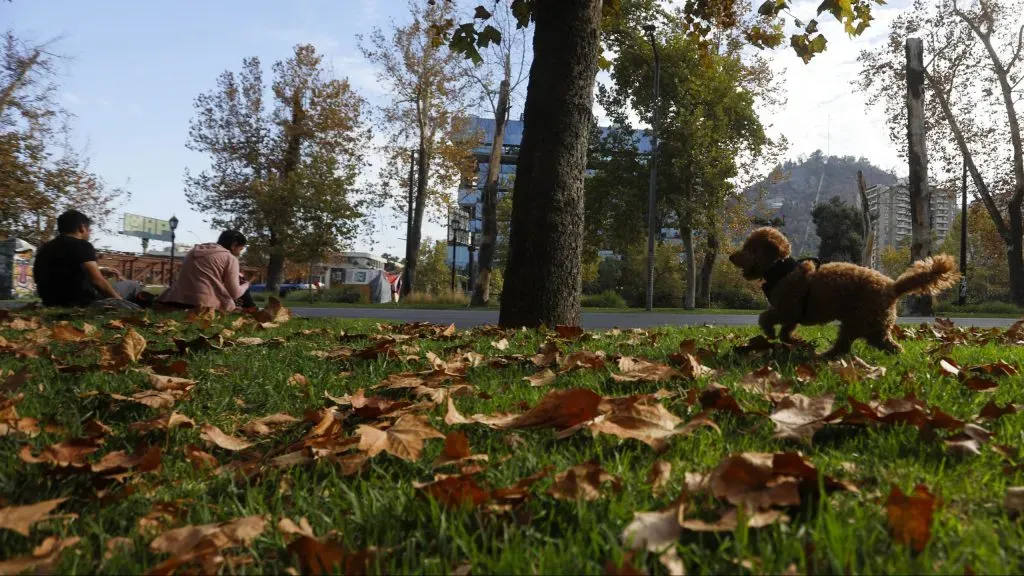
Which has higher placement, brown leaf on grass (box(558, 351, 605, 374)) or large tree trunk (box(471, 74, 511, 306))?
large tree trunk (box(471, 74, 511, 306))

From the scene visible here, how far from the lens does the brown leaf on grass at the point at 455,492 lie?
5.07ft

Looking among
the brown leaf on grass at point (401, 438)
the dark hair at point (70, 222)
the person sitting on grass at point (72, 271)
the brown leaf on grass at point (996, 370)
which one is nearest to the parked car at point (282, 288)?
the person sitting on grass at point (72, 271)

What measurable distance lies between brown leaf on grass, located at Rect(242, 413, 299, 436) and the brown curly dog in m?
3.29

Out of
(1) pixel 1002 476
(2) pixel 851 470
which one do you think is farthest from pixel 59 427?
(1) pixel 1002 476

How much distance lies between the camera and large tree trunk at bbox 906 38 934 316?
17547 mm

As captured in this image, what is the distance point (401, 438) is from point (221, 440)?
0.72 m

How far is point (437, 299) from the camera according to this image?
28.9 metres

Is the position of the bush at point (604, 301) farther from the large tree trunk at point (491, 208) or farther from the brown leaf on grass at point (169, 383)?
the brown leaf on grass at point (169, 383)

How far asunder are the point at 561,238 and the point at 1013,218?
31.4 metres

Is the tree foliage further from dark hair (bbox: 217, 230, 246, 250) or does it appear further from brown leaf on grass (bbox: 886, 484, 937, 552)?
brown leaf on grass (bbox: 886, 484, 937, 552)

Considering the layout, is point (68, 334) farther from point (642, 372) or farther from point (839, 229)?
point (839, 229)

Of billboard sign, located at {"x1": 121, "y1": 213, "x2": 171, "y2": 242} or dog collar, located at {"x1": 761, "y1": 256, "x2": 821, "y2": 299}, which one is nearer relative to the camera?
dog collar, located at {"x1": 761, "y1": 256, "x2": 821, "y2": 299}

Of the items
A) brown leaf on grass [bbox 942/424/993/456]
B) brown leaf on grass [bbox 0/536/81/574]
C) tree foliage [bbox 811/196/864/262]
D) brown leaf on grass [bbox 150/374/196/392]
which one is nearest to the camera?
brown leaf on grass [bbox 0/536/81/574]

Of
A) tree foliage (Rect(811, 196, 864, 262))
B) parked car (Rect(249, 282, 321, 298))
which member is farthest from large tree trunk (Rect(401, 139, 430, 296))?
tree foliage (Rect(811, 196, 864, 262))
